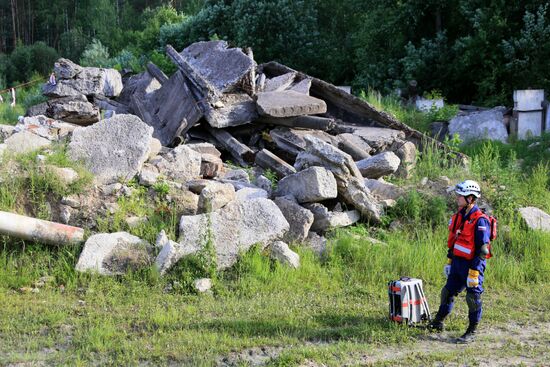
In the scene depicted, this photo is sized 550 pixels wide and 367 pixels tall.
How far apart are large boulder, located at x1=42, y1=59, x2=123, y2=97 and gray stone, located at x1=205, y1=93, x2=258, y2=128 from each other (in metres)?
3.51

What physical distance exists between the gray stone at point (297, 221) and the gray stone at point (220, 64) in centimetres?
392

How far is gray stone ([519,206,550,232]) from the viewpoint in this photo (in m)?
8.39

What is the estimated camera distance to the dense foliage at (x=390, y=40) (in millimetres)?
16359

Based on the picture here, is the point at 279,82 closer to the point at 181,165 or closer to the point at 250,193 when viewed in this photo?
the point at 181,165

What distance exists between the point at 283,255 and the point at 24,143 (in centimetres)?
393

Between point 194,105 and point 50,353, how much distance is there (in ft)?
20.6

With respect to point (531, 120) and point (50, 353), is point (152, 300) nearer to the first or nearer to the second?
point (50, 353)

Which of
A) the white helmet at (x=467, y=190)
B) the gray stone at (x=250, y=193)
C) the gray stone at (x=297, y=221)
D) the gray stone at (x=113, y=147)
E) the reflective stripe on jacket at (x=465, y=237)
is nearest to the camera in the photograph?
the reflective stripe on jacket at (x=465, y=237)

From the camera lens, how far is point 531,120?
14.2 m

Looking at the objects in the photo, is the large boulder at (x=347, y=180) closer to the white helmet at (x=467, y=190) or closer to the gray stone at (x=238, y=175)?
the gray stone at (x=238, y=175)

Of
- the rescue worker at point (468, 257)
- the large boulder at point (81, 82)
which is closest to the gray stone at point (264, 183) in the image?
the rescue worker at point (468, 257)

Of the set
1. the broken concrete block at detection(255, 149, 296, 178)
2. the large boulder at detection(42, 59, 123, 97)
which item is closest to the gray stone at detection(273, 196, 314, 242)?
the broken concrete block at detection(255, 149, 296, 178)


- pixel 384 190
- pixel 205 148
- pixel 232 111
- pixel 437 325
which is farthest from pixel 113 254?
pixel 232 111

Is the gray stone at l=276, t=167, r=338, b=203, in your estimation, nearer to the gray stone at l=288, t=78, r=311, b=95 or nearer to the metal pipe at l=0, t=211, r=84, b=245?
the metal pipe at l=0, t=211, r=84, b=245
